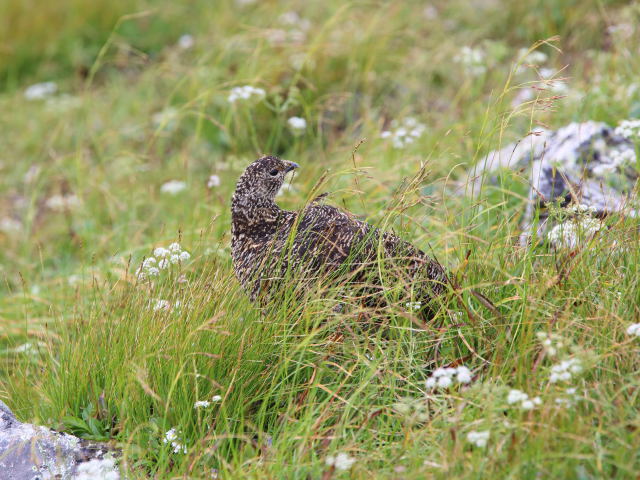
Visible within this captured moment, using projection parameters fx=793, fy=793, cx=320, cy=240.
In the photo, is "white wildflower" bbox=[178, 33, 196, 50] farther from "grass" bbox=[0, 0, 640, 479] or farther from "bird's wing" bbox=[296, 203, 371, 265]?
"bird's wing" bbox=[296, 203, 371, 265]

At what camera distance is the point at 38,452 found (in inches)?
121

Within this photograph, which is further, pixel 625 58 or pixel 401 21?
pixel 401 21

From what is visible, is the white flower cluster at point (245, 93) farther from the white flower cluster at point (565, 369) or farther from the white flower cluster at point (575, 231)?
the white flower cluster at point (565, 369)

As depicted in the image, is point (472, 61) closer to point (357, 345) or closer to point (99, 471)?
point (357, 345)

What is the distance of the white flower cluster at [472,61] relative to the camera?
228 inches

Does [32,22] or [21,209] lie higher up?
[32,22]

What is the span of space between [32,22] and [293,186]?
541 cm

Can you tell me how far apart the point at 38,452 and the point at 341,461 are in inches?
49.4

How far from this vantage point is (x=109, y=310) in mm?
3643

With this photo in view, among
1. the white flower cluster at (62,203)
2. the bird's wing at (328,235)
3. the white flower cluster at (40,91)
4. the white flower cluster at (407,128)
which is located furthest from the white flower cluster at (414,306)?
the white flower cluster at (40,91)

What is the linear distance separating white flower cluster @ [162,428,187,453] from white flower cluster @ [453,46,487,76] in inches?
146

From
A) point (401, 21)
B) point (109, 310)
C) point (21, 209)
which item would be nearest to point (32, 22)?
point (21, 209)

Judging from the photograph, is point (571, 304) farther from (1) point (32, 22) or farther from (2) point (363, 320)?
(1) point (32, 22)

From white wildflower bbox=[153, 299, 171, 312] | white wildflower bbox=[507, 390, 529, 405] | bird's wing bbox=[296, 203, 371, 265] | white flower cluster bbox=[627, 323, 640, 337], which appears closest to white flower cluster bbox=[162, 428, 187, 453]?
white wildflower bbox=[153, 299, 171, 312]
